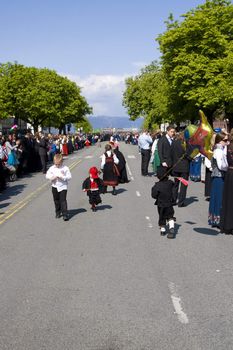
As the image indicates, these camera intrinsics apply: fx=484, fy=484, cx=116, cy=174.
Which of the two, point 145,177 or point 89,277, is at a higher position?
point 89,277

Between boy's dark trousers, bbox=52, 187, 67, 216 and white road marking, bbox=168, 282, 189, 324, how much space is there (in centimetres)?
522

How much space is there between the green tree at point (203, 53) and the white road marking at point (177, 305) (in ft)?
112

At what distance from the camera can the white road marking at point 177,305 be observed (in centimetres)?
523

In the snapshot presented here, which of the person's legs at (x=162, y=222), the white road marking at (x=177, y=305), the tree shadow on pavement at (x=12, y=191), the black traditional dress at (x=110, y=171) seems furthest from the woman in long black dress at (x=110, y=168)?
the white road marking at (x=177, y=305)

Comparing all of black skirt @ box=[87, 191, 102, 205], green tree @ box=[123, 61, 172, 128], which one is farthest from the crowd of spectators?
green tree @ box=[123, 61, 172, 128]

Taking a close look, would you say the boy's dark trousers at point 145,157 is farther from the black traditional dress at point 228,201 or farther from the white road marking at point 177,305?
the white road marking at point 177,305

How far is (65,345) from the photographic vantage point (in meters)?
4.64

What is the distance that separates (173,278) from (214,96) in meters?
35.4

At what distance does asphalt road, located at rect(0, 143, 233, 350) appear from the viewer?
15.9ft

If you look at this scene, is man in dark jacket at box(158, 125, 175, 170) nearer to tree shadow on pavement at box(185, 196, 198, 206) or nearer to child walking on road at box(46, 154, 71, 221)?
tree shadow on pavement at box(185, 196, 198, 206)

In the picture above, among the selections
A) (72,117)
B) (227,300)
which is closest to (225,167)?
(227,300)

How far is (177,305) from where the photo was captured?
5668 millimetres

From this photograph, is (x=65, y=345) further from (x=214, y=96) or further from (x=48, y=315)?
(x=214, y=96)

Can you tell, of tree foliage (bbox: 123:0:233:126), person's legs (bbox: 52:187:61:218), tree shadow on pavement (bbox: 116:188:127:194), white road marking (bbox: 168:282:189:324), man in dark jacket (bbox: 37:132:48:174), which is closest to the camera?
white road marking (bbox: 168:282:189:324)
